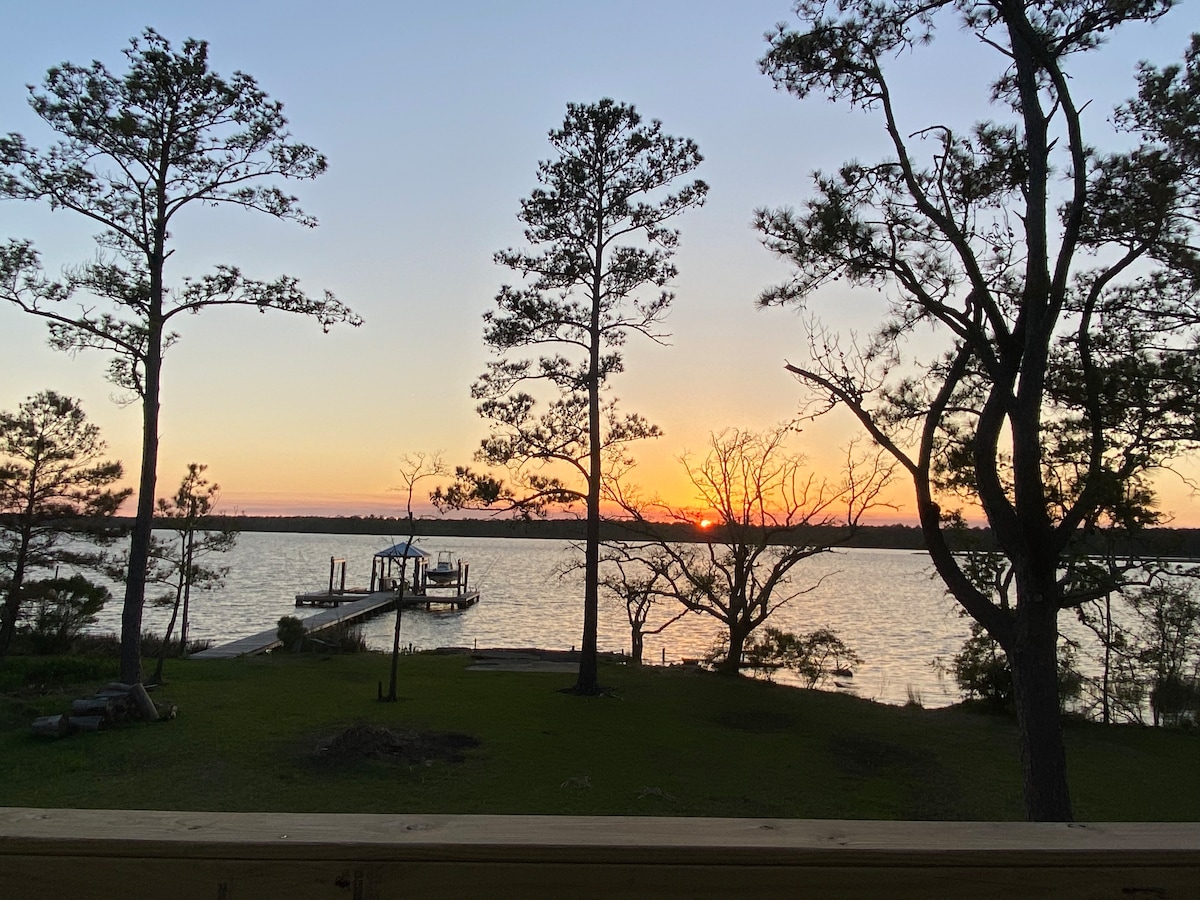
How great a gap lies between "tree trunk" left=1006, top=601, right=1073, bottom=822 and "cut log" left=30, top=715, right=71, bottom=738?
1214cm

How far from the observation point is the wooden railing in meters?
1.36

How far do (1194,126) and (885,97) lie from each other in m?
2.77

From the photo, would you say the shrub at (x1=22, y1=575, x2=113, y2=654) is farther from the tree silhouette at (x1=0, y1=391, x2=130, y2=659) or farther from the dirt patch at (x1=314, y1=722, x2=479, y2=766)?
the dirt patch at (x1=314, y1=722, x2=479, y2=766)

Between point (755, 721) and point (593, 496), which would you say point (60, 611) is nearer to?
point (593, 496)

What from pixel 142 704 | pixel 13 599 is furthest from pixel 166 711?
pixel 13 599

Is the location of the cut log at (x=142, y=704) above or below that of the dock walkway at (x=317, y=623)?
above

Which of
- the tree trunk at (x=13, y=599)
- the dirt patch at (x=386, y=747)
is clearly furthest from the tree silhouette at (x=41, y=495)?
the dirt patch at (x=386, y=747)

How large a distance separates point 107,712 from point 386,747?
4522 millimetres

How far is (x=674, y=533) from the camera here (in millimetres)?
22516

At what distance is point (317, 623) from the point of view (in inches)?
1372

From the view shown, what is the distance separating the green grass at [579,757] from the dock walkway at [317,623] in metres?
5.36

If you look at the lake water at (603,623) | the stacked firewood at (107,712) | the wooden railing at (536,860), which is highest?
the wooden railing at (536,860)

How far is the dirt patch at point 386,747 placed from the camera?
11.3 metres

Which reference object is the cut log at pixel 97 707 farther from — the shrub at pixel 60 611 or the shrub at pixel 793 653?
the shrub at pixel 793 653
